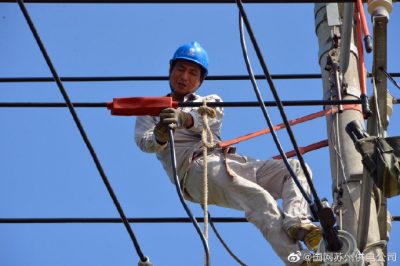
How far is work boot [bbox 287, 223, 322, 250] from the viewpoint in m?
5.16

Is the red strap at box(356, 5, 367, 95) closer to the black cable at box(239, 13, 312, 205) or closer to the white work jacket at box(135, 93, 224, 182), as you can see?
the black cable at box(239, 13, 312, 205)

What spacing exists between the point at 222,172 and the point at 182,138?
16.5 inches

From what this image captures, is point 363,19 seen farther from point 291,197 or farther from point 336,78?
point 291,197

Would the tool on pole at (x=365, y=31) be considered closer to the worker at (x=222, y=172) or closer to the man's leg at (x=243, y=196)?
the worker at (x=222, y=172)

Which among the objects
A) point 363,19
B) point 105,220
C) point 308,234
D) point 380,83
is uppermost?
point 363,19

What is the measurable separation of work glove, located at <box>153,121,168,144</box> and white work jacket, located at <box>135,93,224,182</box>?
0.21 ft

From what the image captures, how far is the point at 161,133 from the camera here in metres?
5.71

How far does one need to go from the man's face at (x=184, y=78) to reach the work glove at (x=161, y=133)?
0.69 meters

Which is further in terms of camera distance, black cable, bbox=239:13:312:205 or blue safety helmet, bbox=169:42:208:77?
blue safety helmet, bbox=169:42:208:77

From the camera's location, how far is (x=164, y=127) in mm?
5598

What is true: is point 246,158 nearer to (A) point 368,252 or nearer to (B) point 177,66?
(B) point 177,66

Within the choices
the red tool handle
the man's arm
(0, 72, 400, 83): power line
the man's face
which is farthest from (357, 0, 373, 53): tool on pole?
(0, 72, 400, 83): power line

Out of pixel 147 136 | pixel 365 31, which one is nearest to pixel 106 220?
pixel 147 136

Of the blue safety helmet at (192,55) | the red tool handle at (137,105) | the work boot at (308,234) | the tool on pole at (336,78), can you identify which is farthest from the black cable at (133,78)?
the work boot at (308,234)
